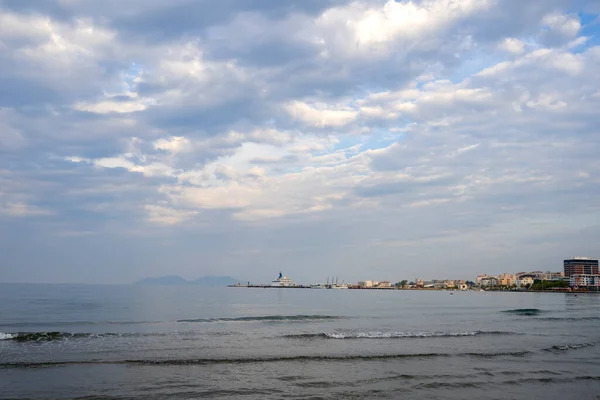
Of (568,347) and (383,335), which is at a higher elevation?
(568,347)

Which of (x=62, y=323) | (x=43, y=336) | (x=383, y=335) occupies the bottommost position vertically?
(x=383, y=335)

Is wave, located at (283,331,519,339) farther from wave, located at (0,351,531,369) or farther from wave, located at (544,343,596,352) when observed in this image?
wave, located at (0,351,531,369)

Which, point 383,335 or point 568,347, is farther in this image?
point 383,335

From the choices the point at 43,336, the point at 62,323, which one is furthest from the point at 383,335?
the point at 62,323

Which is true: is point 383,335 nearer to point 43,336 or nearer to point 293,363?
point 293,363

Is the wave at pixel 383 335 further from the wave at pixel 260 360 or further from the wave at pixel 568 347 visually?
the wave at pixel 260 360

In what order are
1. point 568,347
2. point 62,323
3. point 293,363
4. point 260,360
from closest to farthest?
point 293,363
point 260,360
point 568,347
point 62,323

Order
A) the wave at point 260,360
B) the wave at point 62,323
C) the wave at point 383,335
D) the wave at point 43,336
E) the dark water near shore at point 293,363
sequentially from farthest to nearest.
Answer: the wave at point 62,323
the wave at point 383,335
the wave at point 43,336
the wave at point 260,360
the dark water near shore at point 293,363

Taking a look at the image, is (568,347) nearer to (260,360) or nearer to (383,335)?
(383,335)

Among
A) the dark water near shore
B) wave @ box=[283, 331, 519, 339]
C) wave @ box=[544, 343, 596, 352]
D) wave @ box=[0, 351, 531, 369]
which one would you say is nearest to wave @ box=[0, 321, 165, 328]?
the dark water near shore

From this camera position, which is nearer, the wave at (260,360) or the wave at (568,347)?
the wave at (260,360)

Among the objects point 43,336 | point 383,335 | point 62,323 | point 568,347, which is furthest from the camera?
point 62,323

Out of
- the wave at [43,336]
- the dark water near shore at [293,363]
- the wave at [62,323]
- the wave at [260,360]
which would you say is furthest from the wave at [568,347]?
the wave at [62,323]

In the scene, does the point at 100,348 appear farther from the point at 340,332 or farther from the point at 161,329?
the point at 340,332
